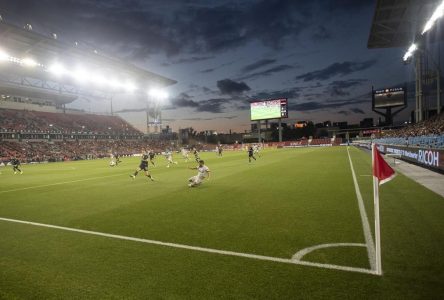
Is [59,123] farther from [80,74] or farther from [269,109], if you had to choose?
[269,109]

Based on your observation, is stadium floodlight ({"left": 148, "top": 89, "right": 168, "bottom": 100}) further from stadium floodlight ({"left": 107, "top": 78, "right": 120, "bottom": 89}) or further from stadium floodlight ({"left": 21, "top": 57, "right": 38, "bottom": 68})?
stadium floodlight ({"left": 21, "top": 57, "right": 38, "bottom": 68})

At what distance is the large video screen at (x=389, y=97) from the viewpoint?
82500 millimetres

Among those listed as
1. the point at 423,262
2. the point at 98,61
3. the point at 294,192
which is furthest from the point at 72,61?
the point at 423,262

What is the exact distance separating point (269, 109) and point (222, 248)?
81619 mm

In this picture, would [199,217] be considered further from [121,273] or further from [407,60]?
[407,60]

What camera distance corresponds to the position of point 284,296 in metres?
4.44

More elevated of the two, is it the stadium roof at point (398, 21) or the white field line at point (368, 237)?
the stadium roof at point (398, 21)

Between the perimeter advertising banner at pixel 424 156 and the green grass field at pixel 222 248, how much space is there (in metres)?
6.22

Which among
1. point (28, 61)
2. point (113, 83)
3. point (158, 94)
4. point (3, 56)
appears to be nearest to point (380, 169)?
point (3, 56)

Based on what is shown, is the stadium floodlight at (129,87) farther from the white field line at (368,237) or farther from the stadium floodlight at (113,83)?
the white field line at (368,237)

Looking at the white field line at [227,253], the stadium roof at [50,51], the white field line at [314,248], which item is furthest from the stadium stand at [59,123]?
the white field line at [314,248]

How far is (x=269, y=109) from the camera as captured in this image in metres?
86.1

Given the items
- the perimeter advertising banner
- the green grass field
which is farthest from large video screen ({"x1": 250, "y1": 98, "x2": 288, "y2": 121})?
the green grass field

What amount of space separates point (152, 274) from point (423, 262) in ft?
15.4
